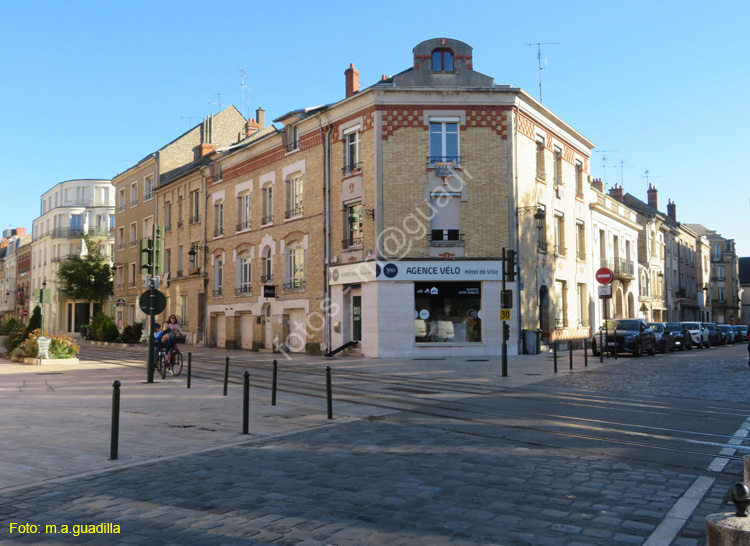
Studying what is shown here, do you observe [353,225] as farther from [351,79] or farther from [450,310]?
[351,79]

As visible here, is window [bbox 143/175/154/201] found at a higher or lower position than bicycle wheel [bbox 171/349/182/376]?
higher

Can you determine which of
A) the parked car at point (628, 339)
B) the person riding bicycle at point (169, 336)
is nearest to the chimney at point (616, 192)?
the parked car at point (628, 339)

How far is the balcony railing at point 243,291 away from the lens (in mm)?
32416

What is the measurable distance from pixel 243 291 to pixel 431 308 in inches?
487

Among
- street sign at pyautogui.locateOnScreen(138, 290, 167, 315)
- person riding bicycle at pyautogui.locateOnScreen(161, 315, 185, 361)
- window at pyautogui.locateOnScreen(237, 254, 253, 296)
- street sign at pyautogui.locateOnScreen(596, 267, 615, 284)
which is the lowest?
person riding bicycle at pyautogui.locateOnScreen(161, 315, 185, 361)

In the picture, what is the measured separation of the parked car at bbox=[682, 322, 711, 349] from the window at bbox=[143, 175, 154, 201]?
34706 millimetres

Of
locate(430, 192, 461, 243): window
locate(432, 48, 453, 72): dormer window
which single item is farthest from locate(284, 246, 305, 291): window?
locate(432, 48, 453, 72): dormer window

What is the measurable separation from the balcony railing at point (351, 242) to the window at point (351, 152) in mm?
2779

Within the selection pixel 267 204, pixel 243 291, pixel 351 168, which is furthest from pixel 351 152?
pixel 243 291

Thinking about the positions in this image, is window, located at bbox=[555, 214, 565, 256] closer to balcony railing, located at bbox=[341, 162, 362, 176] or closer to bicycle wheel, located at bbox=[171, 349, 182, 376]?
balcony railing, located at bbox=[341, 162, 362, 176]

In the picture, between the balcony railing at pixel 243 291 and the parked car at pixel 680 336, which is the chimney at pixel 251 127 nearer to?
the balcony railing at pixel 243 291

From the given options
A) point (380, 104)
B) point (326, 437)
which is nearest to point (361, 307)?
point (380, 104)

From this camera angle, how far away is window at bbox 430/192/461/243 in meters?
24.8

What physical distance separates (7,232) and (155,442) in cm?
10318
